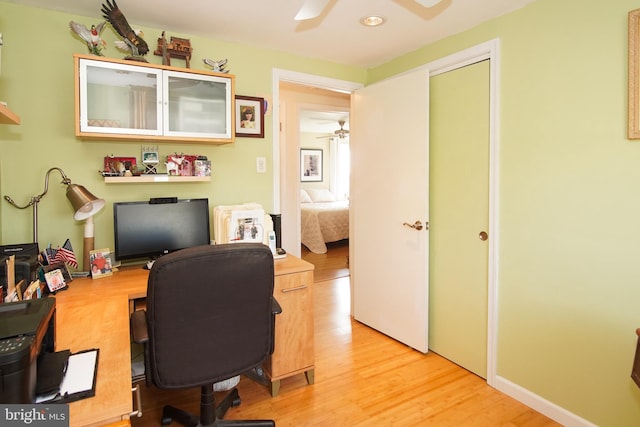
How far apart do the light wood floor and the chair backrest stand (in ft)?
2.31

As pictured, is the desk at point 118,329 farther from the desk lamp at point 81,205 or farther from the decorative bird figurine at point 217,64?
the decorative bird figurine at point 217,64

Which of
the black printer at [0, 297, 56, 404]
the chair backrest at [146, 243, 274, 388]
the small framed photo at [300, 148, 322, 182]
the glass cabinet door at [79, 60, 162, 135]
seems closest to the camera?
the black printer at [0, 297, 56, 404]

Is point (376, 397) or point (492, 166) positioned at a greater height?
point (492, 166)

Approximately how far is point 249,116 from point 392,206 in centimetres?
127

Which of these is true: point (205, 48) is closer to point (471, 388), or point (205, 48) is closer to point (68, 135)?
point (68, 135)

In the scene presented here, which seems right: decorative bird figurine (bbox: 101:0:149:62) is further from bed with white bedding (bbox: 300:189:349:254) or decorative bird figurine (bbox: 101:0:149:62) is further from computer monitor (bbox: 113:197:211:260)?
bed with white bedding (bbox: 300:189:349:254)

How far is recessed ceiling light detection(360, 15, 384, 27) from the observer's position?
88.4 inches

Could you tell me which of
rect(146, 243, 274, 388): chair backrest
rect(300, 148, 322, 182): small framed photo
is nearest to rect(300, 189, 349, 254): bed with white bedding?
rect(300, 148, 322, 182): small framed photo

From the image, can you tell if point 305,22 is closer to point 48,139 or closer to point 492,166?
point 492,166

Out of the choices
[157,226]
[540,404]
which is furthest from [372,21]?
[540,404]

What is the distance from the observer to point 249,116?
2686 millimetres

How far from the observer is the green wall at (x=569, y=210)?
1723mm

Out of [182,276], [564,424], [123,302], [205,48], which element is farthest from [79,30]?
[564,424]

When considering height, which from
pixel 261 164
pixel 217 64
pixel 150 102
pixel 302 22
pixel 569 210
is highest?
pixel 302 22
